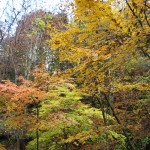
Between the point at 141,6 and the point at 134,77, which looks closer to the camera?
the point at 141,6

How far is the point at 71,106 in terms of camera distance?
711 cm

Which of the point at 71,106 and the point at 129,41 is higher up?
the point at 129,41

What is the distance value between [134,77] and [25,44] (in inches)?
305

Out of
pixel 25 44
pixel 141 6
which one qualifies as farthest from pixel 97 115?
pixel 25 44

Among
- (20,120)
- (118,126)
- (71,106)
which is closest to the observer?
(118,126)

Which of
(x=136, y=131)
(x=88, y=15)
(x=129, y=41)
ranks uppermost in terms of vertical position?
(x=88, y=15)

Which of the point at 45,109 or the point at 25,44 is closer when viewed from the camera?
the point at 45,109

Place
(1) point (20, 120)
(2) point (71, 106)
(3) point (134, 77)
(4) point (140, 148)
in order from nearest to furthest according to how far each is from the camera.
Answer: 1. (1) point (20, 120)
2. (2) point (71, 106)
3. (4) point (140, 148)
4. (3) point (134, 77)

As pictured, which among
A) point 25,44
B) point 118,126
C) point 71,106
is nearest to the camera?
point 118,126

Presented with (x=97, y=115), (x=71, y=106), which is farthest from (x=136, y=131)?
(x=71, y=106)

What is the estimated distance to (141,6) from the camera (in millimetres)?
4082

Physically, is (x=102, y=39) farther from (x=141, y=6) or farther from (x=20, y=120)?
(x=20, y=120)

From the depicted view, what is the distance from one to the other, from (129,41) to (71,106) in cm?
372

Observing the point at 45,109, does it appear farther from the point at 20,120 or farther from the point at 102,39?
the point at 102,39
